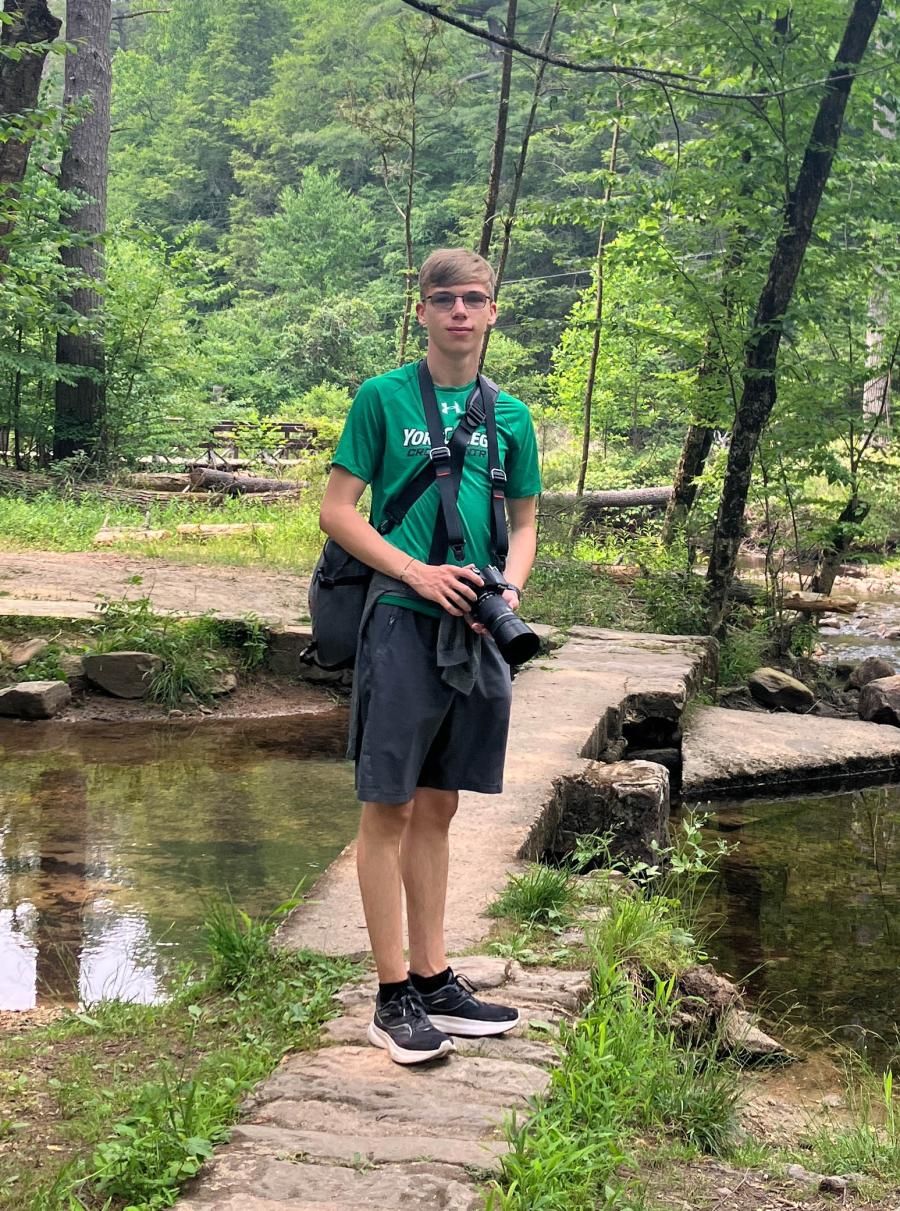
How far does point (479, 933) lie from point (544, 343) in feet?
120

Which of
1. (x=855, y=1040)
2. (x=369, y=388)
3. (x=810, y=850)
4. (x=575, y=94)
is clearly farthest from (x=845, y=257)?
(x=369, y=388)

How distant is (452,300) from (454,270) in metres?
0.08

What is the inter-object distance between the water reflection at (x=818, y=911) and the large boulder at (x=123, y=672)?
145 inches

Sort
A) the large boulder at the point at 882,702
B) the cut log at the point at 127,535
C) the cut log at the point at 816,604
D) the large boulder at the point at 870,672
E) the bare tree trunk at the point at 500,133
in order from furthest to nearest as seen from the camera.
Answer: the bare tree trunk at the point at 500,133 → the cut log at the point at 127,535 → the cut log at the point at 816,604 → the large boulder at the point at 870,672 → the large boulder at the point at 882,702

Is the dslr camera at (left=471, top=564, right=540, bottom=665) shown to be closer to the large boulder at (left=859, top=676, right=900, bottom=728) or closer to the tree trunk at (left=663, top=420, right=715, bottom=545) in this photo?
the large boulder at (left=859, top=676, right=900, bottom=728)

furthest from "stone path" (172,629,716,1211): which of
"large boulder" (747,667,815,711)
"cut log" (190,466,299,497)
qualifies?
"cut log" (190,466,299,497)

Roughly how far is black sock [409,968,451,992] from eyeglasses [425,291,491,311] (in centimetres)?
172

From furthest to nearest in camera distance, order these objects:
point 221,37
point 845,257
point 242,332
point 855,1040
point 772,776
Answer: point 221,37
point 242,332
point 845,257
point 772,776
point 855,1040

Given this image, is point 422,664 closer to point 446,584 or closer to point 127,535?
point 446,584

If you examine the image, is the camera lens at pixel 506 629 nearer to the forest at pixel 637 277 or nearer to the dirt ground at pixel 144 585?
the forest at pixel 637 277

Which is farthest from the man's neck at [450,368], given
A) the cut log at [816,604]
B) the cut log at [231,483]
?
the cut log at [231,483]

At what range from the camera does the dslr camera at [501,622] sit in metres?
2.86

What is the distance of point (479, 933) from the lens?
3930mm

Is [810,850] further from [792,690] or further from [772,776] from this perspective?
[792,690]
